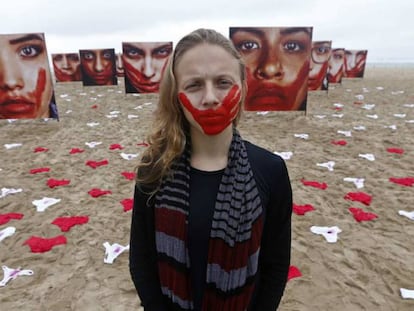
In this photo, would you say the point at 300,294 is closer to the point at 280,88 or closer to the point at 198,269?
the point at 198,269

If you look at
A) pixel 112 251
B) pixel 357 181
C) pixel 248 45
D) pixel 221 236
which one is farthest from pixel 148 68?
pixel 221 236

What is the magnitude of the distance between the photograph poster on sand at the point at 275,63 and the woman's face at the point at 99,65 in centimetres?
898

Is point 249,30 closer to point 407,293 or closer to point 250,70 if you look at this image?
point 250,70

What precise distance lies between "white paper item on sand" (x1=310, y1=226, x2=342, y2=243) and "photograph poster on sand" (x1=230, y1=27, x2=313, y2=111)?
16.2 feet

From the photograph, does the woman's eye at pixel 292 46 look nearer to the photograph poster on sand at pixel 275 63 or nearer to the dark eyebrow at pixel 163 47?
the photograph poster on sand at pixel 275 63

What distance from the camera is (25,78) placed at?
6984mm

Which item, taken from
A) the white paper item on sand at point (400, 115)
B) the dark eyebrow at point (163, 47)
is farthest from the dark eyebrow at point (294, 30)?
the dark eyebrow at point (163, 47)

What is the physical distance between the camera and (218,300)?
1.15 metres

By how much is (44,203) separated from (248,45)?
18.7 ft

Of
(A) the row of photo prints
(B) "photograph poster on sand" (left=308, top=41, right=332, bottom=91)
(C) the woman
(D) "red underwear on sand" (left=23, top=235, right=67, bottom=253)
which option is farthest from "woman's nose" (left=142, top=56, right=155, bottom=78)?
(C) the woman

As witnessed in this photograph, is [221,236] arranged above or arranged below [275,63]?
below

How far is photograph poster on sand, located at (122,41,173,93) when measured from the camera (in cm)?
1081

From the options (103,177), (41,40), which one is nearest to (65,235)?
(103,177)

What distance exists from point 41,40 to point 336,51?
43.1 feet
